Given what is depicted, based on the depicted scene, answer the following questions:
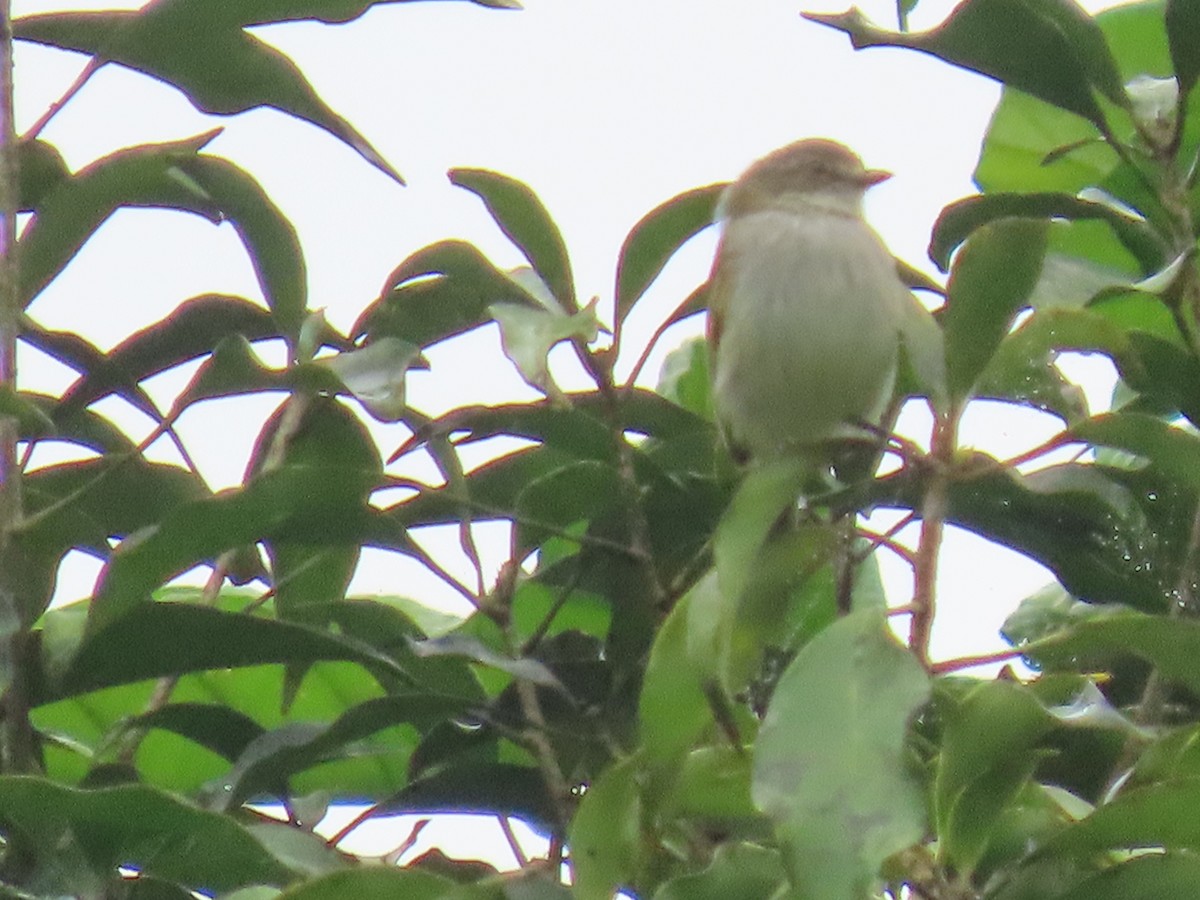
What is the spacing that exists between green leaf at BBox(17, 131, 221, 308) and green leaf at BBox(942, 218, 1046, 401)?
2.67 ft

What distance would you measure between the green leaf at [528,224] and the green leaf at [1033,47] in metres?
0.42

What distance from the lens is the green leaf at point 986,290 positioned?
1438 mm

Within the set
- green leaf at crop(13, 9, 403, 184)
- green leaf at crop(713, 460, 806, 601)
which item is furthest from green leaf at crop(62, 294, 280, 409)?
green leaf at crop(713, 460, 806, 601)

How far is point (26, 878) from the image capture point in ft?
5.23

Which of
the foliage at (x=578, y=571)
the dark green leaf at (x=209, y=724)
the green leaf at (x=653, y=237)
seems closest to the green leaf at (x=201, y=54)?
the foliage at (x=578, y=571)

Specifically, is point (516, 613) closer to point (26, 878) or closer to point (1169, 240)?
point (26, 878)

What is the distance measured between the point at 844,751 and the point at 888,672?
9cm

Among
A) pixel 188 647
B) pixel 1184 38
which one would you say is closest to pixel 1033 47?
pixel 1184 38

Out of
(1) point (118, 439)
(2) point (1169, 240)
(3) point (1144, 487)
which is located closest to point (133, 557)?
(1) point (118, 439)

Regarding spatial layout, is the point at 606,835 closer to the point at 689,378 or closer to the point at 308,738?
the point at 308,738

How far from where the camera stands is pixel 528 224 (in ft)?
6.25

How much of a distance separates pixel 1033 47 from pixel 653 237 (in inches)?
18.2

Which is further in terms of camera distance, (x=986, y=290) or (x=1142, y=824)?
(x=986, y=290)

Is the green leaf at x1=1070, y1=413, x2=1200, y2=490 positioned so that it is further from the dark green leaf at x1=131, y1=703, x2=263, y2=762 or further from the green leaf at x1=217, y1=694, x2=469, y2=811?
the dark green leaf at x1=131, y1=703, x2=263, y2=762
